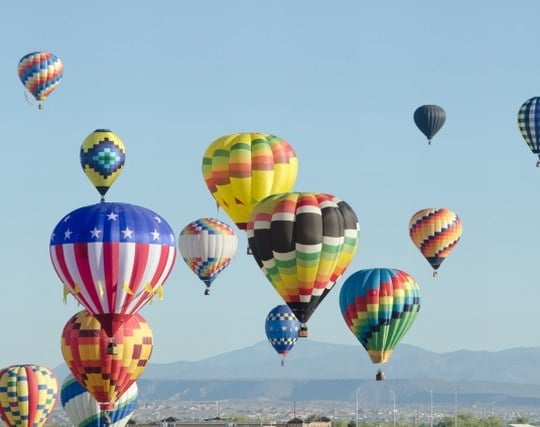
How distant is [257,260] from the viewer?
74.8 meters

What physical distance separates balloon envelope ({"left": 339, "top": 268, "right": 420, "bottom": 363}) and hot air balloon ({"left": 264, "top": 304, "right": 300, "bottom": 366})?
25.8 m

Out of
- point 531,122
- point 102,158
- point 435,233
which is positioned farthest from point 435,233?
point 102,158

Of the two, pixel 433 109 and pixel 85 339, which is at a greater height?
pixel 433 109

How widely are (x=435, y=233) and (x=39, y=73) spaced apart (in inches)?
1268

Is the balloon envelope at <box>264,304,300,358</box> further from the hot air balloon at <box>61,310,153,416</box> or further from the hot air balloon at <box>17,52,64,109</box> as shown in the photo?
the hot air balloon at <box>61,310,153,416</box>

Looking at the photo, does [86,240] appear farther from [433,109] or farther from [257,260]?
[433,109]

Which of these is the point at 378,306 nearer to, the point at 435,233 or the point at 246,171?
the point at 246,171

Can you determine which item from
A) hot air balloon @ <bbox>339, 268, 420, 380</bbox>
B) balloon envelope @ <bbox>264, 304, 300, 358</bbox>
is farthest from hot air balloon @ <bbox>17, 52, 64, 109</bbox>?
hot air balloon @ <bbox>339, 268, 420, 380</bbox>

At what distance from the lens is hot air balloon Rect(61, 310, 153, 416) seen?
77.9 m

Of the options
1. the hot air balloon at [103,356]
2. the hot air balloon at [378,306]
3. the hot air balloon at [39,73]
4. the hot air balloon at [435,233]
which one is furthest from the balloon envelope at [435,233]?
the hot air balloon at [103,356]

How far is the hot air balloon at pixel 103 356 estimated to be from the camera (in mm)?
77875

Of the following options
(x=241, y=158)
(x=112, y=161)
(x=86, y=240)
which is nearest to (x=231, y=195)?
(x=241, y=158)

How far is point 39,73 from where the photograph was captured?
389 feet

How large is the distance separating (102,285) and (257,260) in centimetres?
836
